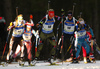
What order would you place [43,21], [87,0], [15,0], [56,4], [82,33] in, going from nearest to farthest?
[43,21]
[82,33]
[15,0]
[56,4]
[87,0]

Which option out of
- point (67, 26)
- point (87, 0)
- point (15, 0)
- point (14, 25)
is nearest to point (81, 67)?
point (67, 26)

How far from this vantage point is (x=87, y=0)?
25.0 meters

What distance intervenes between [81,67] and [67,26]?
214 centimetres

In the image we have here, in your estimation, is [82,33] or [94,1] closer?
[82,33]

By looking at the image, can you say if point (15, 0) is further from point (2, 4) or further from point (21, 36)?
point (21, 36)

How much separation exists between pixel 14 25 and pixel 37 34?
99cm

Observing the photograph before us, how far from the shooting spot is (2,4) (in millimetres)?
21156

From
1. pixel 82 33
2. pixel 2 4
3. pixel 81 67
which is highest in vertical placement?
pixel 2 4

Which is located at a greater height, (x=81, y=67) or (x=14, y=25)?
(x=14, y=25)

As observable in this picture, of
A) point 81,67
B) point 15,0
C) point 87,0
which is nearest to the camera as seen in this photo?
point 81,67

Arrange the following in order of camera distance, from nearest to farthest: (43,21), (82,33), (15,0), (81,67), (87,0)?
1. (81,67)
2. (43,21)
3. (82,33)
4. (15,0)
5. (87,0)

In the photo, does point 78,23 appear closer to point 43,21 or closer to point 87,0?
point 43,21

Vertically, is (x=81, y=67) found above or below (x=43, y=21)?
below

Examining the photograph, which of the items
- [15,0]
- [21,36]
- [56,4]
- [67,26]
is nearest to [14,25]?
[21,36]
